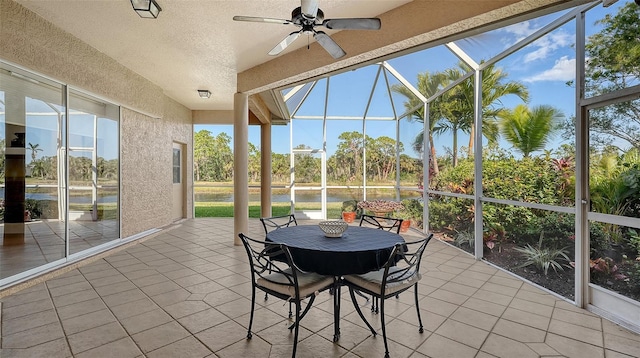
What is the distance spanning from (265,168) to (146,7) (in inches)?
210

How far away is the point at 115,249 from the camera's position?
4594mm

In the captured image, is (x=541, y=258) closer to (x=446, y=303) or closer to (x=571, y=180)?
(x=571, y=180)

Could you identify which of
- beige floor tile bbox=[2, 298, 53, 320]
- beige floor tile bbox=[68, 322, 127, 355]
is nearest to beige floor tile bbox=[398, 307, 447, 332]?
beige floor tile bbox=[68, 322, 127, 355]

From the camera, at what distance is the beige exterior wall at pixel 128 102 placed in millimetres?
3027

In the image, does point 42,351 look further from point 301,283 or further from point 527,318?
point 527,318

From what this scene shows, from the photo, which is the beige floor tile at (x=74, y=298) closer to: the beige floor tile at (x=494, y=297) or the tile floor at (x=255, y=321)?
the tile floor at (x=255, y=321)

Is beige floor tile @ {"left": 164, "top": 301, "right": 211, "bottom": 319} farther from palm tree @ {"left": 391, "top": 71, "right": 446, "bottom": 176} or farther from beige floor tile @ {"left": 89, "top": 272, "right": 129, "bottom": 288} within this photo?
palm tree @ {"left": 391, "top": 71, "right": 446, "bottom": 176}

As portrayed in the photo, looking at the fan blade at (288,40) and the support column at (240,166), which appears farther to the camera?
the support column at (240,166)

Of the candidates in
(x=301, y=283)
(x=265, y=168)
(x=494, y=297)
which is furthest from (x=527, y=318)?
(x=265, y=168)

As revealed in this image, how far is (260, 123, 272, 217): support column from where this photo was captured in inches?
308

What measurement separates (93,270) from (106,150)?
1977mm

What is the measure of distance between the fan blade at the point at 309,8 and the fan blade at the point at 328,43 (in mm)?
268

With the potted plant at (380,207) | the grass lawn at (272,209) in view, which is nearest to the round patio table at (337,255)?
the potted plant at (380,207)

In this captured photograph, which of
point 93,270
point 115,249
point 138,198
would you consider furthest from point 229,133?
point 93,270
